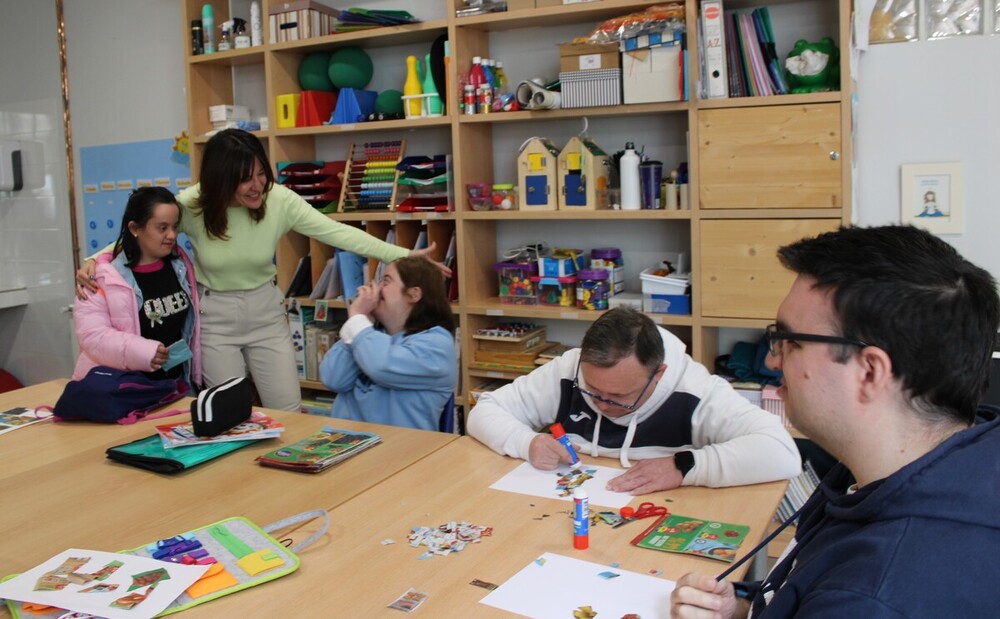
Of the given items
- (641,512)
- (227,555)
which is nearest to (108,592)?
(227,555)

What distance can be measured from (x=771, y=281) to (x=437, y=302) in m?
1.35

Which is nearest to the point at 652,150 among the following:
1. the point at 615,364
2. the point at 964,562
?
the point at 615,364

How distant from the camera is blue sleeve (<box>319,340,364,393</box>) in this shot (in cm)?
274

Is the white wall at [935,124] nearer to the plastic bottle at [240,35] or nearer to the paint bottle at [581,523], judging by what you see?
the paint bottle at [581,523]

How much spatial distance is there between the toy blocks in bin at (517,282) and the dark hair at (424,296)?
1175mm

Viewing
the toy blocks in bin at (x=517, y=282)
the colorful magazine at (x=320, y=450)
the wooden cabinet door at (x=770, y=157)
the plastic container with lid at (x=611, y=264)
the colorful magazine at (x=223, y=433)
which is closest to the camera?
the colorful magazine at (x=320, y=450)

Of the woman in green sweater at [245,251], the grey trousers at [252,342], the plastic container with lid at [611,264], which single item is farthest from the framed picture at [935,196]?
the grey trousers at [252,342]

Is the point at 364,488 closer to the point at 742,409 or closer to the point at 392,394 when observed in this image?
the point at 392,394

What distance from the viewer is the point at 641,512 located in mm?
1786

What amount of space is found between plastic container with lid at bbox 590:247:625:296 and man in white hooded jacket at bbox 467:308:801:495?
1536 millimetres

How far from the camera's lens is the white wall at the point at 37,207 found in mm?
5473

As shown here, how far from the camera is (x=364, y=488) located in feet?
6.60

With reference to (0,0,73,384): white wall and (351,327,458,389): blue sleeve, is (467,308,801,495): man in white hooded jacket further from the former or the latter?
(0,0,73,384): white wall

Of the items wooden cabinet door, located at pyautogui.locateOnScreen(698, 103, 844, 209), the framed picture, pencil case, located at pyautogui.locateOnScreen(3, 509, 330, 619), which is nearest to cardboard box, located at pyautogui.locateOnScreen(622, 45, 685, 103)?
wooden cabinet door, located at pyautogui.locateOnScreen(698, 103, 844, 209)
